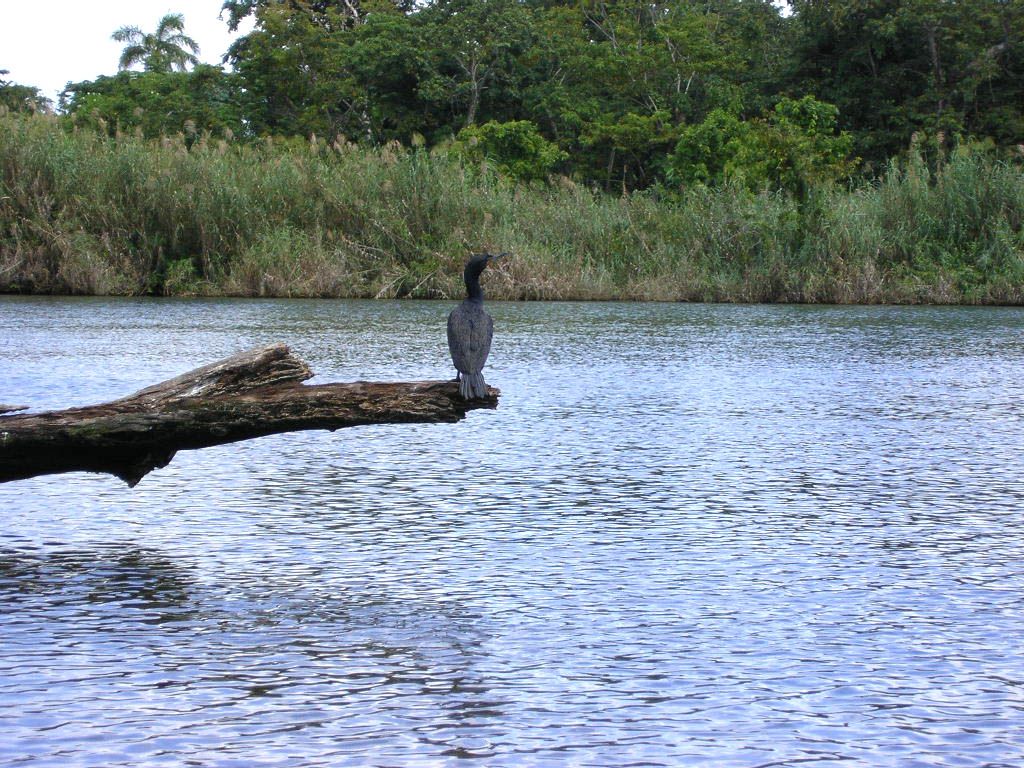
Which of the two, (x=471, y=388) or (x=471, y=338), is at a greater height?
(x=471, y=338)

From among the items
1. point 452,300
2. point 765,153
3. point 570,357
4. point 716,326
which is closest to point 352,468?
point 570,357

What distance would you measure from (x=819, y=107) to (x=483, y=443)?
28.7 metres

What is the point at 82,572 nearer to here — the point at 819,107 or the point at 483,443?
the point at 483,443

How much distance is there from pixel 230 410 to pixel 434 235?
1983 cm

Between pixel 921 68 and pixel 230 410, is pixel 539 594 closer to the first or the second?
pixel 230 410

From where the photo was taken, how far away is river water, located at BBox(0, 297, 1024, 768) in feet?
11.3

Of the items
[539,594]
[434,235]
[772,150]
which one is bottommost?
[539,594]

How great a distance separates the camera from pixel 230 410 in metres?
5.10

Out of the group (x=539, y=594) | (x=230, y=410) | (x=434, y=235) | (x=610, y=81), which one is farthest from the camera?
(x=610, y=81)

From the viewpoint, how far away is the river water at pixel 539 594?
11.3 ft

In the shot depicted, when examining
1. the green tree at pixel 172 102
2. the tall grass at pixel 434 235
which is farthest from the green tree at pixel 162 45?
the tall grass at pixel 434 235

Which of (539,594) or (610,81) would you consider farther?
(610,81)

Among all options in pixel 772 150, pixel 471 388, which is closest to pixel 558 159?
pixel 772 150

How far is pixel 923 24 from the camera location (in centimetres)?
3681
